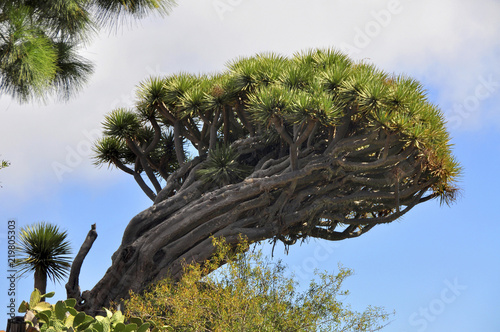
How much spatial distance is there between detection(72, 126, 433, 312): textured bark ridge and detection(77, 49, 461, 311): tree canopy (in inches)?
0.9

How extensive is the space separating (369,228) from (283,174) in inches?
113

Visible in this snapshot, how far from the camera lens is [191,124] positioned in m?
15.1

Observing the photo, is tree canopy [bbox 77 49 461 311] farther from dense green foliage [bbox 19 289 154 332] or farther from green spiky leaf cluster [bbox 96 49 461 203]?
dense green foliage [bbox 19 289 154 332]

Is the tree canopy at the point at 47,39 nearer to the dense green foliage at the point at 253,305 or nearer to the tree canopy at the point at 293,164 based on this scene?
the tree canopy at the point at 293,164

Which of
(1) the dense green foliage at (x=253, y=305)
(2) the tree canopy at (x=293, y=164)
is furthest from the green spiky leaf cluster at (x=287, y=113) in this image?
(1) the dense green foliage at (x=253, y=305)

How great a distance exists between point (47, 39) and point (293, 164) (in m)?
6.49

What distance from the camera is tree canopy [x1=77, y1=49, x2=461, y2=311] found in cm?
1194

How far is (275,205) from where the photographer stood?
12547 millimetres

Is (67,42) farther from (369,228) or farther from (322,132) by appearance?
(369,228)

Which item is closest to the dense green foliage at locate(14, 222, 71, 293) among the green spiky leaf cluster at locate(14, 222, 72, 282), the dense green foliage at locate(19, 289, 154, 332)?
the green spiky leaf cluster at locate(14, 222, 72, 282)

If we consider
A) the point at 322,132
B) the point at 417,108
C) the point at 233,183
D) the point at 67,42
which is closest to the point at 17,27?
the point at 67,42

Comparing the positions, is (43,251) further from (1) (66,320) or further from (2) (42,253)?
(1) (66,320)

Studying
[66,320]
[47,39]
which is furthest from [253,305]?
[47,39]

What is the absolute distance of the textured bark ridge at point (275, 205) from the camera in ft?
40.4
